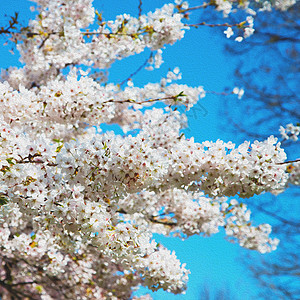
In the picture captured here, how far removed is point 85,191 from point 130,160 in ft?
1.70

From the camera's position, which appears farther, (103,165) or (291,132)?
(291,132)

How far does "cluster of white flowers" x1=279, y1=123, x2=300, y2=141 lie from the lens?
563 cm

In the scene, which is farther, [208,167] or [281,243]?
[281,243]

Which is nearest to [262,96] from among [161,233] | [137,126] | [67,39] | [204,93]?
[204,93]

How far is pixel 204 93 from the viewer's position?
20.9ft

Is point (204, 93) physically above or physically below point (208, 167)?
above

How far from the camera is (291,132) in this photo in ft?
18.7

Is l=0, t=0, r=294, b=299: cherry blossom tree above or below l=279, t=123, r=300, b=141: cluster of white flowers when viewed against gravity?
below

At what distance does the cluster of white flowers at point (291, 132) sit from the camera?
5633mm

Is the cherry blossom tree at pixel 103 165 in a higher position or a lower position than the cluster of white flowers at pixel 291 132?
A: lower

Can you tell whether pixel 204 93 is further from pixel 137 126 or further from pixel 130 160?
pixel 130 160

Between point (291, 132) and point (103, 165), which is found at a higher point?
point (291, 132)

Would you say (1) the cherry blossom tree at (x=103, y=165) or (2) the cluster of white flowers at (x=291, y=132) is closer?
(1) the cherry blossom tree at (x=103, y=165)

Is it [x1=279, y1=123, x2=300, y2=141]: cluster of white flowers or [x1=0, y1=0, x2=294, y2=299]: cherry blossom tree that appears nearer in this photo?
[x1=0, y1=0, x2=294, y2=299]: cherry blossom tree
